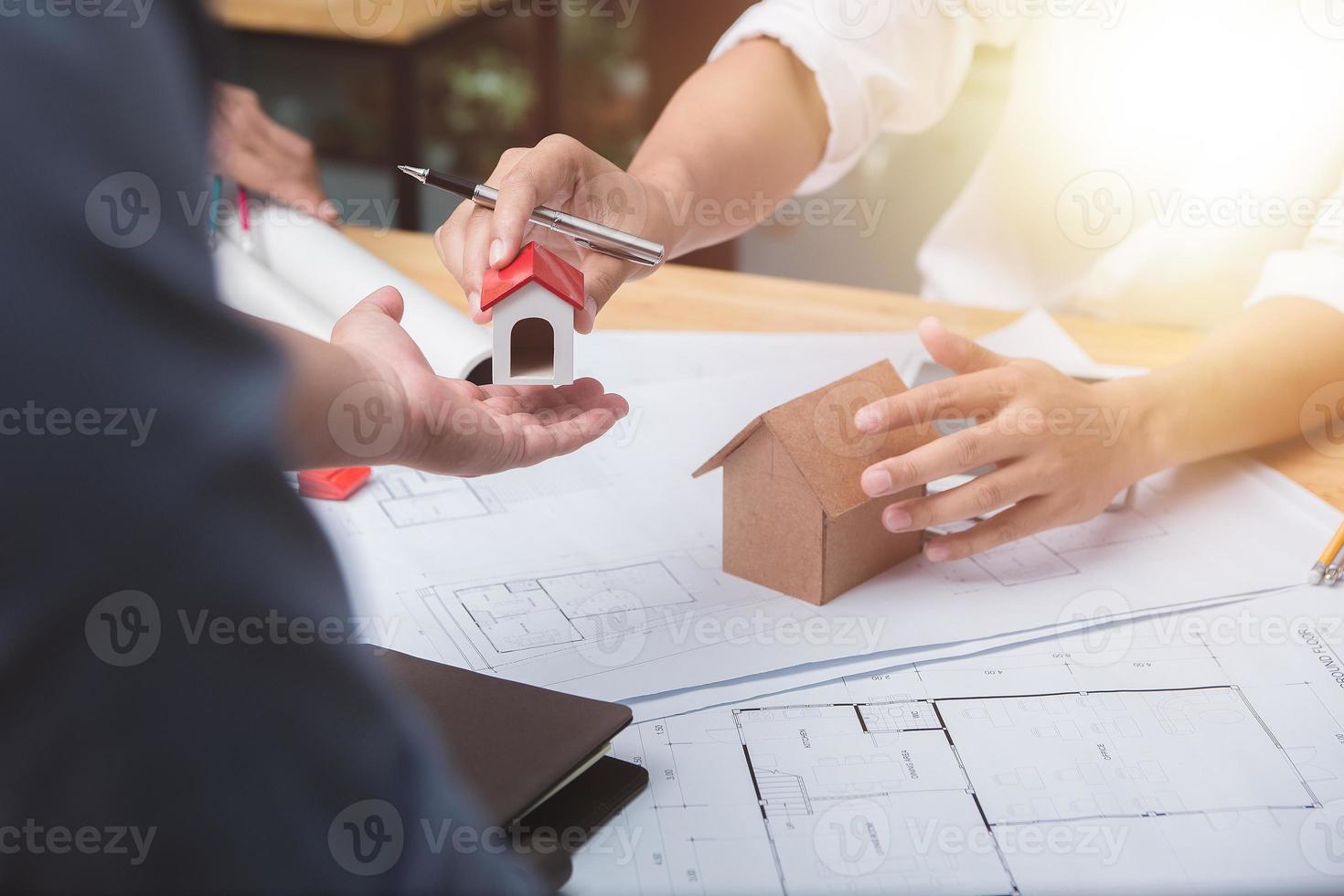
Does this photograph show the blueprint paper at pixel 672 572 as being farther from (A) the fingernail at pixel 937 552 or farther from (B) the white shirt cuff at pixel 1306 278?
(B) the white shirt cuff at pixel 1306 278

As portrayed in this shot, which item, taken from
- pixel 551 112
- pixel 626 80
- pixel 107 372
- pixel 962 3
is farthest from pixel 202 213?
pixel 626 80

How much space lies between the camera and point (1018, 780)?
71cm

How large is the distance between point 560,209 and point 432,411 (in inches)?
15.3

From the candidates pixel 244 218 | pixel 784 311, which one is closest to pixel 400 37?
pixel 244 218


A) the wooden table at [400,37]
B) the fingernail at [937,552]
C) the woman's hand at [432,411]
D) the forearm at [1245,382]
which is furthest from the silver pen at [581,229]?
the wooden table at [400,37]

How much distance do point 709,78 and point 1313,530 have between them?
0.88m

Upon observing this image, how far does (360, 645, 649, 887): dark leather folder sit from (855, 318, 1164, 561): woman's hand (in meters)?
0.33

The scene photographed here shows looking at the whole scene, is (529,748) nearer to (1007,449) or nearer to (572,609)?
(572,609)

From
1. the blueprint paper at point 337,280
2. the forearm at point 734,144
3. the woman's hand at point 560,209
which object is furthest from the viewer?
the forearm at point 734,144

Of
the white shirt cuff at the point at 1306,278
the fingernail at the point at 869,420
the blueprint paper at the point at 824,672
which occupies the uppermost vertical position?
the white shirt cuff at the point at 1306,278

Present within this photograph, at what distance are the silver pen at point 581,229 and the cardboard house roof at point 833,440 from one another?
18 centimetres

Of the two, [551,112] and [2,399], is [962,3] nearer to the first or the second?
[2,399]

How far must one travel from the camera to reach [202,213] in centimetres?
43

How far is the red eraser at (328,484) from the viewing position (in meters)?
1.05
